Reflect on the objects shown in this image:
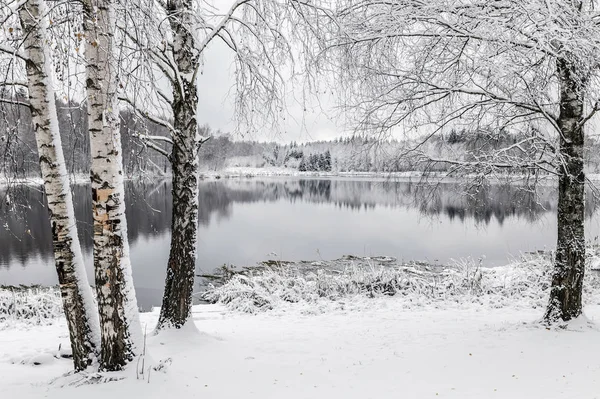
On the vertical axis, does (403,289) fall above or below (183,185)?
below

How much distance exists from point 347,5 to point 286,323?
539 cm

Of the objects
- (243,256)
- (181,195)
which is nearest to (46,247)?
(243,256)

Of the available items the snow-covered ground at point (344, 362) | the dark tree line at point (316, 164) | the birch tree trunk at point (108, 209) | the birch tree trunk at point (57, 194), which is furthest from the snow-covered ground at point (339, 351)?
the dark tree line at point (316, 164)

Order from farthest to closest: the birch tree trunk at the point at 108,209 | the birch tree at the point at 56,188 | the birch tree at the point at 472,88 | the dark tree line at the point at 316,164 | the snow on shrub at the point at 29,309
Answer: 1. the dark tree line at the point at 316,164
2. the snow on shrub at the point at 29,309
3. the birch tree at the point at 472,88
4. the birch tree at the point at 56,188
5. the birch tree trunk at the point at 108,209

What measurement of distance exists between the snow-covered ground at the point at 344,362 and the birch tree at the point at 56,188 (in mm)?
464

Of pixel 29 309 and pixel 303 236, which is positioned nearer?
pixel 29 309

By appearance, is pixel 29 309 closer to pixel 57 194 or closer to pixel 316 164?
pixel 57 194

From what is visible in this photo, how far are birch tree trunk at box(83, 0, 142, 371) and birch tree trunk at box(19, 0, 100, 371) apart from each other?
317 mm

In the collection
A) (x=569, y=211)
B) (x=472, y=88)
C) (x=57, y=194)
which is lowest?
(x=569, y=211)

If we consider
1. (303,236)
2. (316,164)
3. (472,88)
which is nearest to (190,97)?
(472,88)

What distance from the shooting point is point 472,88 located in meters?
5.62

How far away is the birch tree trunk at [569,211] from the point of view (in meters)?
5.45

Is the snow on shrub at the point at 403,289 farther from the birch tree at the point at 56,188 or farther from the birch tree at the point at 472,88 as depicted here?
the birch tree at the point at 56,188

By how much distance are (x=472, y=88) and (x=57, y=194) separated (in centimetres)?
526
